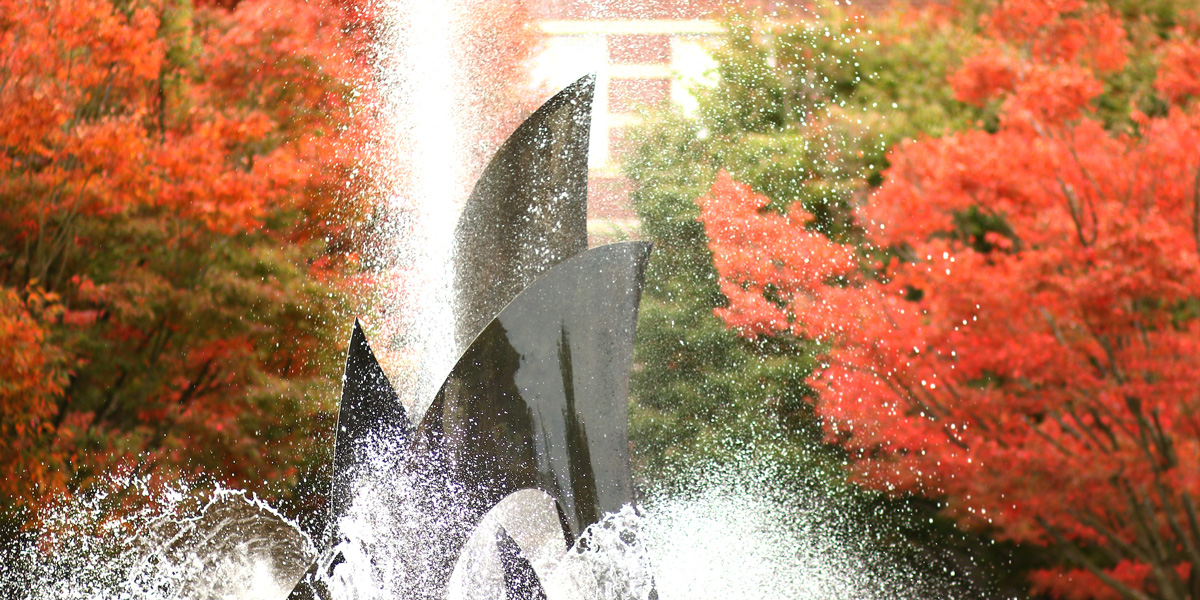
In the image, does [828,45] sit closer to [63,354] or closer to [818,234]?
[818,234]

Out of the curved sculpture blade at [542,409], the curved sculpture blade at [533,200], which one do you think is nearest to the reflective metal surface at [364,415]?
the curved sculpture blade at [542,409]

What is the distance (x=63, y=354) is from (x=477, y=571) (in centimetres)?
390

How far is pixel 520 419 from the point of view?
3.32 meters

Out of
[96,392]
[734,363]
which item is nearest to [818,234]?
[734,363]

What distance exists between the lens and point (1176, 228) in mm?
6035

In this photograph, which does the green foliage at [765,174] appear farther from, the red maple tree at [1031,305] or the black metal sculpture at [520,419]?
the black metal sculpture at [520,419]

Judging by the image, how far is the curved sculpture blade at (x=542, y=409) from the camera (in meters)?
3.27

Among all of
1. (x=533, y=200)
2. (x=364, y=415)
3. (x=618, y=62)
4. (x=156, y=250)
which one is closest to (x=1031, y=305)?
(x=618, y=62)

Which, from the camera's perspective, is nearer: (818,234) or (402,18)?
(818,234)

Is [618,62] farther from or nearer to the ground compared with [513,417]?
nearer to the ground

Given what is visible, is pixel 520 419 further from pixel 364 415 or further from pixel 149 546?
pixel 149 546

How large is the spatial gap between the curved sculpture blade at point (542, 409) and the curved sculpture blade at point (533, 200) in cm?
47

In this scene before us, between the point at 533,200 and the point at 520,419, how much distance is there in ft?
3.00

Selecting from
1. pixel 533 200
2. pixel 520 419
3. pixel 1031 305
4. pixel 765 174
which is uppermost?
pixel 533 200
